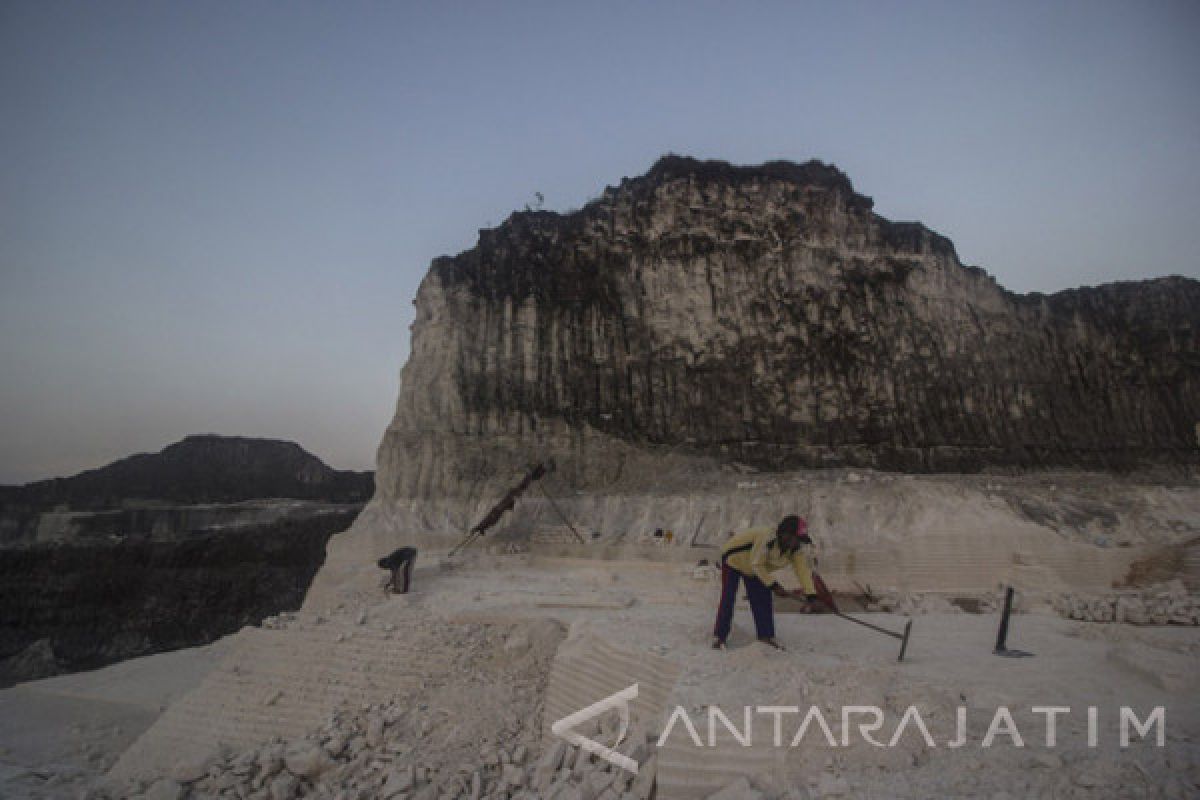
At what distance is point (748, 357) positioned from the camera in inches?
1313

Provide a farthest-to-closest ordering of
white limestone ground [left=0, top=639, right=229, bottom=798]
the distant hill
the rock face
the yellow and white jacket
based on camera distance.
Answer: the distant hill < the rock face < white limestone ground [left=0, top=639, right=229, bottom=798] < the yellow and white jacket

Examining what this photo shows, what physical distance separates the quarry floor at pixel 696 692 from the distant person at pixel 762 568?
0.38m

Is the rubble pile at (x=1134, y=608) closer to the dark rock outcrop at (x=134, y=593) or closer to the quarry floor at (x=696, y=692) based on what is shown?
the quarry floor at (x=696, y=692)

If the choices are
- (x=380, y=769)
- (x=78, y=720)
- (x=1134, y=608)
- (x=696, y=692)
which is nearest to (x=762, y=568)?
(x=696, y=692)

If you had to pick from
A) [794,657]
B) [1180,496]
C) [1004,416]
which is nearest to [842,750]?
[794,657]

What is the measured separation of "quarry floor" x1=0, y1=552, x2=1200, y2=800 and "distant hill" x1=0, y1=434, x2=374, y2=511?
171 feet

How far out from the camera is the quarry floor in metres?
4.30

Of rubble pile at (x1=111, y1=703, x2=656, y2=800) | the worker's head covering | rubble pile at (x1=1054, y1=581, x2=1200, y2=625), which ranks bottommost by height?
rubble pile at (x1=111, y1=703, x2=656, y2=800)

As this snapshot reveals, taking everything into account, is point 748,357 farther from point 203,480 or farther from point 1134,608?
point 203,480

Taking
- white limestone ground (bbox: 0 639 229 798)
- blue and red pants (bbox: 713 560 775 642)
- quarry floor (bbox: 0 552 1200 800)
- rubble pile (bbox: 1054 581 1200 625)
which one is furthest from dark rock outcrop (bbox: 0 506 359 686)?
rubble pile (bbox: 1054 581 1200 625)

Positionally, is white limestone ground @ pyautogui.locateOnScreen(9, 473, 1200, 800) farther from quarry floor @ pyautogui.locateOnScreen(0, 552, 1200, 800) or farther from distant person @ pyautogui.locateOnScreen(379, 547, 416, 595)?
distant person @ pyautogui.locateOnScreen(379, 547, 416, 595)

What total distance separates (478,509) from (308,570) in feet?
52.2

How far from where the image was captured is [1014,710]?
16.3 feet

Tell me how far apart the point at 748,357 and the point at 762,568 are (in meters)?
26.7
